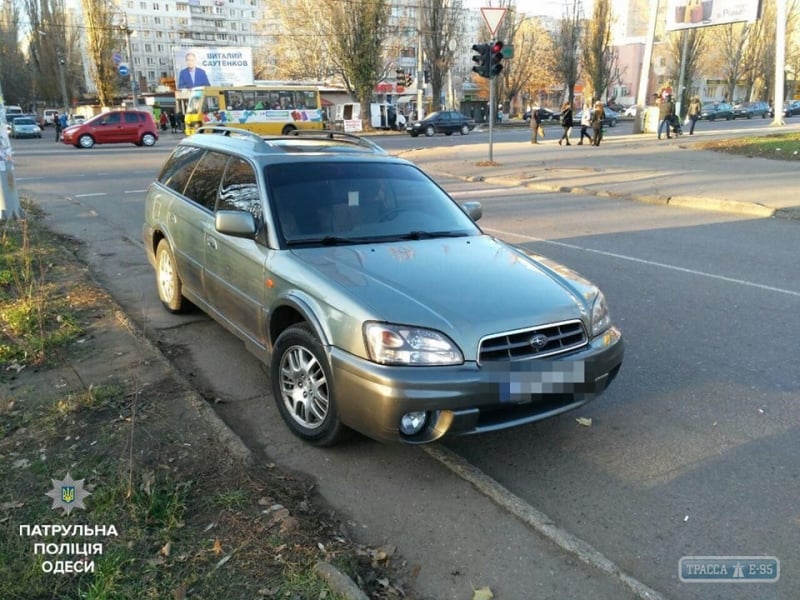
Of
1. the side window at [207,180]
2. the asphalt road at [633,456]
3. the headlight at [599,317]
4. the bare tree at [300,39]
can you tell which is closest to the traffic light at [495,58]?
the asphalt road at [633,456]

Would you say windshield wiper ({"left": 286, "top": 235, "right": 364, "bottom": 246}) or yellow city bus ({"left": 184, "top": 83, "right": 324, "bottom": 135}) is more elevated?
yellow city bus ({"left": 184, "top": 83, "right": 324, "bottom": 135})

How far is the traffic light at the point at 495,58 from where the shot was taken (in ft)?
60.0

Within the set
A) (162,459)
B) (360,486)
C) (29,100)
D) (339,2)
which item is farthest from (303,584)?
(29,100)

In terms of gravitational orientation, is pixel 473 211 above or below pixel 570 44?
below

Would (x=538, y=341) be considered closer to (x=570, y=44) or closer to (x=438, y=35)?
(x=438, y=35)

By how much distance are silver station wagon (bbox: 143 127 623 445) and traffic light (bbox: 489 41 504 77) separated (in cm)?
1424

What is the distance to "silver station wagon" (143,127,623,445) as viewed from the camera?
3.17m

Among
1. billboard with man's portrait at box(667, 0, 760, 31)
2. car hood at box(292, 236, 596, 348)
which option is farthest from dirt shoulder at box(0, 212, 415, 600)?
billboard with man's portrait at box(667, 0, 760, 31)

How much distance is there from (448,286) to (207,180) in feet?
8.87

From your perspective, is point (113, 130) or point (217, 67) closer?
point (113, 130)

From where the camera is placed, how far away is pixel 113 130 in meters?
33.8

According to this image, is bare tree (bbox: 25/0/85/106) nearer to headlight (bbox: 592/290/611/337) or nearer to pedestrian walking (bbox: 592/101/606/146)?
pedestrian walking (bbox: 592/101/606/146)

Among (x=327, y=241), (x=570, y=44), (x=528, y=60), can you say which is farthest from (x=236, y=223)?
(x=528, y=60)

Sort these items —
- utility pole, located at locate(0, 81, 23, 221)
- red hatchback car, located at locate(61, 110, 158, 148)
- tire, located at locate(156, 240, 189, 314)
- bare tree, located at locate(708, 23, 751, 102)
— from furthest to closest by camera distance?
bare tree, located at locate(708, 23, 751, 102) → red hatchback car, located at locate(61, 110, 158, 148) → utility pole, located at locate(0, 81, 23, 221) → tire, located at locate(156, 240, 189, 314)
